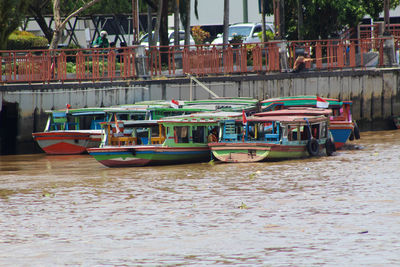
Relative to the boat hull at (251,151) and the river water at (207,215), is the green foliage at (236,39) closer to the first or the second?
the boat hull at (251,151)

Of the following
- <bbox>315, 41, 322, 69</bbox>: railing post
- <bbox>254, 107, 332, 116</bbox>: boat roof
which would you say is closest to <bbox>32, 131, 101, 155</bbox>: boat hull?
<bbox>254, 107, 332, 116</bbox>: boat roof

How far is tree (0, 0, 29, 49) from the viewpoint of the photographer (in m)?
34.0

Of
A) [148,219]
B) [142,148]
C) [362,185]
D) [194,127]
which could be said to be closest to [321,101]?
[194,127]

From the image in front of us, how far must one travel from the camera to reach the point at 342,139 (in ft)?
84.8

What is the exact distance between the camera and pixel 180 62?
3142 centimetres

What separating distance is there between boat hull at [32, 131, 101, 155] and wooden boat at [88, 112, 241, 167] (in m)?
3.71

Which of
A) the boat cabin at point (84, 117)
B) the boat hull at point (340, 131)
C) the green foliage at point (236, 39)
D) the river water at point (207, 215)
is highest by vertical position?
the green foliage at point (236, 39)

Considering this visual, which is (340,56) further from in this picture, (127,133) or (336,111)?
(127,133)

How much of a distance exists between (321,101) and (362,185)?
28.8ft

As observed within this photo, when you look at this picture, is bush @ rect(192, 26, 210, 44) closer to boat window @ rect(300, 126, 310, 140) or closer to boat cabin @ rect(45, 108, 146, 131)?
boat cabin @ rect(45, 108, 146, 131)

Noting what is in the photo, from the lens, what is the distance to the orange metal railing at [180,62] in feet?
93.9

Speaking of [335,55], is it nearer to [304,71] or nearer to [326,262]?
[304,71]

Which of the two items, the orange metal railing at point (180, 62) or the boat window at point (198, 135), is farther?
the orange metal railing at point (180, 62)

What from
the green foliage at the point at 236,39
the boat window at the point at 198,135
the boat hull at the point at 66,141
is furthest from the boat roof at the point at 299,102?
the green foliage at the point at 236,39
